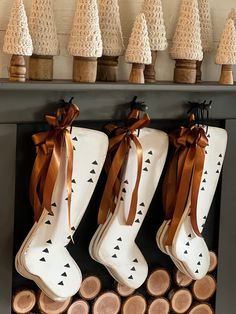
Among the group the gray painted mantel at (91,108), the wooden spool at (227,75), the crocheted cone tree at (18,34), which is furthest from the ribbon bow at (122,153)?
the crocheted cone tree at (18,34)

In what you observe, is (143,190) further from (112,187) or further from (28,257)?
(28,257)

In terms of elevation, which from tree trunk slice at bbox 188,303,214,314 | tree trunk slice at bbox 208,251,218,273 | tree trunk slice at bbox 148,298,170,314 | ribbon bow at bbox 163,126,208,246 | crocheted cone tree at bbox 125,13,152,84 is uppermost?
crocheted cone tree at bbox 125,13,152,84

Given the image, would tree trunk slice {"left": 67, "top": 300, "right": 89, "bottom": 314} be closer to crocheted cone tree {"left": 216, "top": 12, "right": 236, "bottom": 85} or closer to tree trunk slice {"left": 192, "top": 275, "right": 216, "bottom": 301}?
tree trunk slice {"left": 192, "top": 275, "right": 216, "bottom": 301}

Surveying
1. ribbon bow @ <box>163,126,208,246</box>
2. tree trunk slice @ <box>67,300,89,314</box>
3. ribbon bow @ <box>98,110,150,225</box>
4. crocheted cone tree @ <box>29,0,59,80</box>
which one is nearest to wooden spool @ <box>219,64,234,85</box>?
ribbon bow @ <box>163,126,208,246</box>

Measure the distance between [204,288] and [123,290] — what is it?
290mm

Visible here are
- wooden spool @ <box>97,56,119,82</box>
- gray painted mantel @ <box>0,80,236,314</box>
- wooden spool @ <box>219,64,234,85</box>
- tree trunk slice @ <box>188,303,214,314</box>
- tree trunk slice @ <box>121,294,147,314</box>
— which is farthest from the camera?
tree trunk slice @ <box>188,303,214,314</box>

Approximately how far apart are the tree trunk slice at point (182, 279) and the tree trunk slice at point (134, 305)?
4.9 inches

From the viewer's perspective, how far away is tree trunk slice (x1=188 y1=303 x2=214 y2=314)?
7.65ft

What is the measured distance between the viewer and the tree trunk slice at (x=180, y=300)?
2.29 m

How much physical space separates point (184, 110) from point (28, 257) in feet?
2.07

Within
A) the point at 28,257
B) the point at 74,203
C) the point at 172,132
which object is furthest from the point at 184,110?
the point at 28,257

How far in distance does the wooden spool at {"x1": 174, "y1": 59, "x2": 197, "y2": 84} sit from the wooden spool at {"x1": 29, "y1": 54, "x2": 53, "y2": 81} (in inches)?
15.2

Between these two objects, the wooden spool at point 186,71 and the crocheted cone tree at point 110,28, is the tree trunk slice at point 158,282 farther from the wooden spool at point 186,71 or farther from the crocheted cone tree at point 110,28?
the crocheted cone tree at point 110,28

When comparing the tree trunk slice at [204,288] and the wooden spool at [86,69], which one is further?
the tree trunk slice at [204,288]
